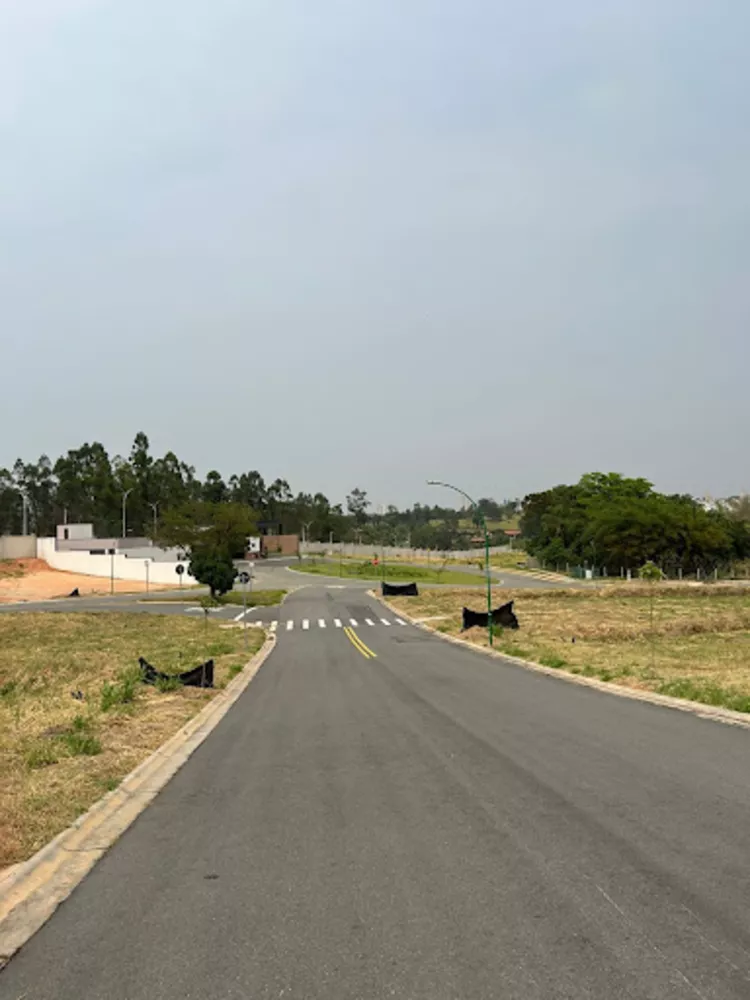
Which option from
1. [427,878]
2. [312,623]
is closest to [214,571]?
[312,623]

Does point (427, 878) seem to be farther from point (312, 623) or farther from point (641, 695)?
point (312, 623)

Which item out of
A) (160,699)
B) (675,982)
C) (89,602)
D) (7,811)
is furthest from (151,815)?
(89,602)

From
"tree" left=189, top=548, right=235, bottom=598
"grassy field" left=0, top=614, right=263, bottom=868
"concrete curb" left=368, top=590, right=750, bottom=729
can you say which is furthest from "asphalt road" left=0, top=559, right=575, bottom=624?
"concrete curb" left=368, top=590, right=750, bottom=729

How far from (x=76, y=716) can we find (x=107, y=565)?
296 feet

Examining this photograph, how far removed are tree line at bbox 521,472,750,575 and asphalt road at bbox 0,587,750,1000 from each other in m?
87.6

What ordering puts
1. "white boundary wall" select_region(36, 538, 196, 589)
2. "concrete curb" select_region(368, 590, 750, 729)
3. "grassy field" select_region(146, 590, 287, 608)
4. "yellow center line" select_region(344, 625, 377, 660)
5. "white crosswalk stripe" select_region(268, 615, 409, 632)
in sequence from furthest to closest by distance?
"white boundary wall" select_region(36, 538, 196, 589) < "grassy field" select_region(146, 590, 287, 608) < "white crosswalk stripe" select_region(268, 615, 409, 632) < "yellow center line" select_region(344, 625, 377, 660) < "concrete curb" select_region(368, 590, 750, 729)

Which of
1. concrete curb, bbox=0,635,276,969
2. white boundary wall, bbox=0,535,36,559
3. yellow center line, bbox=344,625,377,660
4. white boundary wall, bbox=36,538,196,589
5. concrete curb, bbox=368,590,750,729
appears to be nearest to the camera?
concrete curb, bbox=0,635,276,969

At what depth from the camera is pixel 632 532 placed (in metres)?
96.2

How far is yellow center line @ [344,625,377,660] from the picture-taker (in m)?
33.6

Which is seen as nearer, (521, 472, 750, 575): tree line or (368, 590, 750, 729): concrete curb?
(368, 590, 750, 729): concrete curb

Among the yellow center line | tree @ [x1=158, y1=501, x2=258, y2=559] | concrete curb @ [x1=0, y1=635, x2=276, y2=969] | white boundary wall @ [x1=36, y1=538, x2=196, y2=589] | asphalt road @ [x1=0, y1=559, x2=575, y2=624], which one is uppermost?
tree @ [x1=158, y1=501, x2=258, y2=559]

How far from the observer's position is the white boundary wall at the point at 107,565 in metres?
92.9

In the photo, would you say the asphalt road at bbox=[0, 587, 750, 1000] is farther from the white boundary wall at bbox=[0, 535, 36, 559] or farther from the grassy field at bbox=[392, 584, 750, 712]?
the white boundary wall at bbox=[0, 535, 36, 559]

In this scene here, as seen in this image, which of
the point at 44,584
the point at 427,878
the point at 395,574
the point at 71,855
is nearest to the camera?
the point at 427,878
